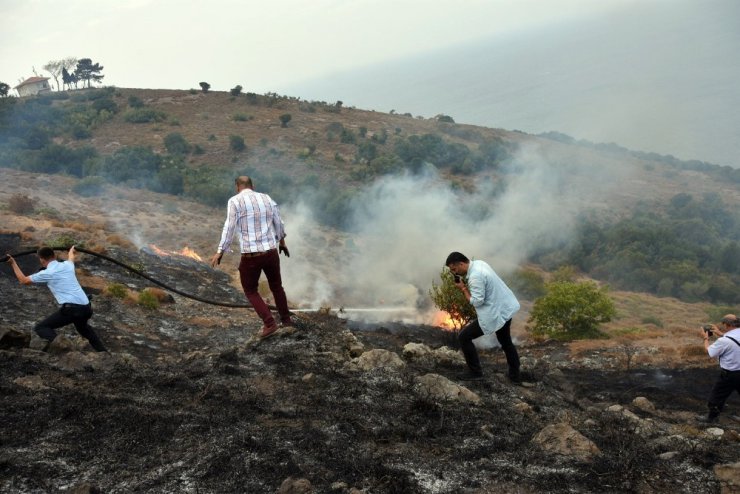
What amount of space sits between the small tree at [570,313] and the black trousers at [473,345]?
11.6 metres

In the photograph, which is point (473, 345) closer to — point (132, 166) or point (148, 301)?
point (148, 301)

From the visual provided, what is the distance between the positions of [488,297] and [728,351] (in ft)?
10.3

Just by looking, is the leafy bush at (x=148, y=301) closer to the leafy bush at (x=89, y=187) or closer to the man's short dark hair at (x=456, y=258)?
the man's short dark hair at (x=456, y=258)

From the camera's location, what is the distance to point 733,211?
44.4 meters

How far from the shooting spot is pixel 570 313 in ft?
60.8

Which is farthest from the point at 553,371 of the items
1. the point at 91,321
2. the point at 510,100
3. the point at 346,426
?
the point at 510,100

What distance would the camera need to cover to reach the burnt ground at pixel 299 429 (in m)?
4.36

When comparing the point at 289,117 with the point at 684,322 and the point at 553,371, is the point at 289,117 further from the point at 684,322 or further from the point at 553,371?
the point at 553,371

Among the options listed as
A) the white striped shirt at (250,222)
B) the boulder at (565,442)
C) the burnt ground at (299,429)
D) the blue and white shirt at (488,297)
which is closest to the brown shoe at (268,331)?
the burnt ground at (299,429)

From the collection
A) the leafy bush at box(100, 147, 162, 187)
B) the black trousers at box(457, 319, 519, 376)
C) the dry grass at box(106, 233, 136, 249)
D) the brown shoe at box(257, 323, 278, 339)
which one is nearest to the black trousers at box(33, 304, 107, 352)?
the brown shoe at box(257, 323, 278, 339)

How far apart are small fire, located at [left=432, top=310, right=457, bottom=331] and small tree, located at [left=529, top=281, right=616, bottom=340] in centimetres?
280

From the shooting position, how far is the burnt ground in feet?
14.3

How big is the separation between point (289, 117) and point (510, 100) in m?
124

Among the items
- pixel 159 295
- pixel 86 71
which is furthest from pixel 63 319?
pixel 86 71
